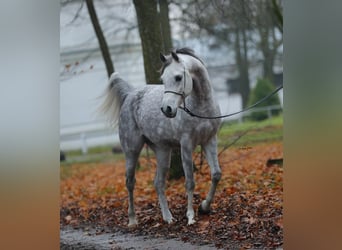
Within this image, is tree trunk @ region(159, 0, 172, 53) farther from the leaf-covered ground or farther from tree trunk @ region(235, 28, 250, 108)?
the leaf-covered ground

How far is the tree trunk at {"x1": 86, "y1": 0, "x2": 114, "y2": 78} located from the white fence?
0.46 metres

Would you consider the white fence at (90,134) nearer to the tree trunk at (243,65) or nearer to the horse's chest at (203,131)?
the tree trunk at (243,65)

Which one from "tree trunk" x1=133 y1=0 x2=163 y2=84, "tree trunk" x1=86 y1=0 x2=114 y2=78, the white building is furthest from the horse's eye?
"tree trunk" x1=86 y1=0 x2=114 y2=78

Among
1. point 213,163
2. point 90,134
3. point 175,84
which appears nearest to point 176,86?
point 175,84

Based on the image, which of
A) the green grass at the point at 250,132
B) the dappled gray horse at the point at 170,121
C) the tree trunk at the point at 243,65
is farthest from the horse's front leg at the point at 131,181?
the tree trunk at the point at 243,65

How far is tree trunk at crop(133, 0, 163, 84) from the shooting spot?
3568 mm

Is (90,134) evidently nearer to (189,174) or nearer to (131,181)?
(131,181)

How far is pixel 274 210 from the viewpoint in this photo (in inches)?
122

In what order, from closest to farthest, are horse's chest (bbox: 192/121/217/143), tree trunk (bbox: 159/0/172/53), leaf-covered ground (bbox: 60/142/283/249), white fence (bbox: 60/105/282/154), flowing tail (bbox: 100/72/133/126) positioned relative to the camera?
1. leaf-covered ground (bbox: 60/142/283/249)
2. horse's chest (bbox: 192/121/217/143)
3. tree trunk (bbox: 159/0/172/53)
4. flowing tail (bbox: 100/72/133/126)
5. white fence (bbox: 60/105/282/154)

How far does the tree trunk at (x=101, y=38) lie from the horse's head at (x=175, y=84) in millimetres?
944

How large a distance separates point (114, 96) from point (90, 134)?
0.73m
